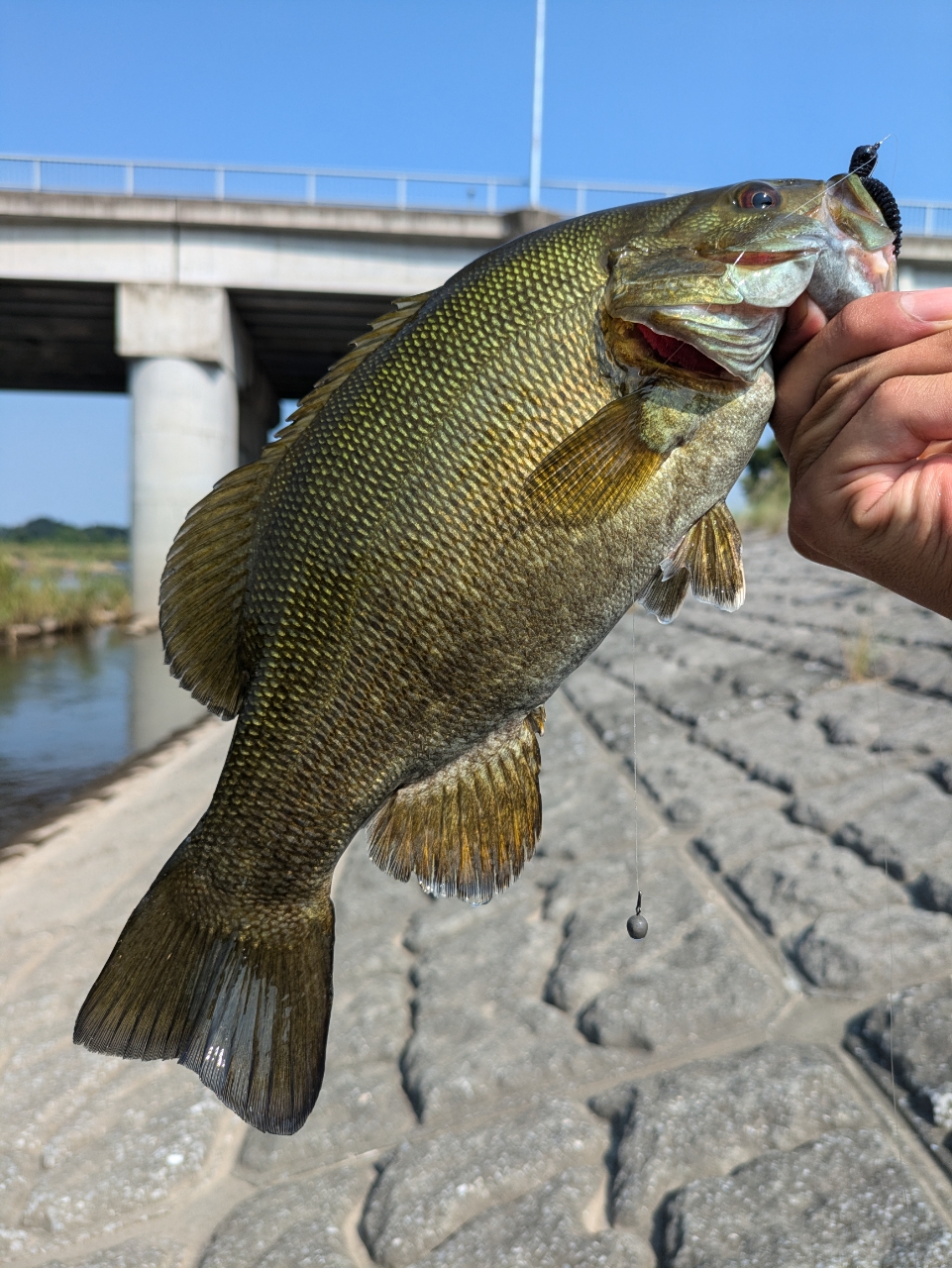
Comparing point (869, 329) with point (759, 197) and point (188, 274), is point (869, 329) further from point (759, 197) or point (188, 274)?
point (188, 274)

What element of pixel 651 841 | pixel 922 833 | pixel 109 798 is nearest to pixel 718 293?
pixel 922 833

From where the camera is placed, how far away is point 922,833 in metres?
3.91

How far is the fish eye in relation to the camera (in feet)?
4.92

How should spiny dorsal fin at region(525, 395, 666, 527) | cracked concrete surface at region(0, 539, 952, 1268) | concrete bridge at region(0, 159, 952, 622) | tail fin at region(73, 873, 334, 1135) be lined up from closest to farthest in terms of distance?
1. spiny dorsal fin at region(525, 395, 666, 527)
2. tail fin at region(73, 873, 334, 1135)
3. cracked concrete surface at region(0, 539, 952, 1268)
4. concrete bridge at region(0, 159, 952, 622)

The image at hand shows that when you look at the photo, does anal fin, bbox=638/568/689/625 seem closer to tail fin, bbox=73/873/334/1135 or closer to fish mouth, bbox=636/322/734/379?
fish mouth, bbox=636/322/734/379

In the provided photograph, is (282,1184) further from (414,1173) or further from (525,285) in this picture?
(525,285)

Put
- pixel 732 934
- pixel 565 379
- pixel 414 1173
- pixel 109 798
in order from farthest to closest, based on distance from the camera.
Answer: pixel 109 798
pixel 732 934
pixel 414 1173
pixel 565 379

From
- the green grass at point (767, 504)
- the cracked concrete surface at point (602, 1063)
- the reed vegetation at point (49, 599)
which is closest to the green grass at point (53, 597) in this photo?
the reed vegetation at point (49, 599)

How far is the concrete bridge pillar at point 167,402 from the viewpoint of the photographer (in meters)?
19.9

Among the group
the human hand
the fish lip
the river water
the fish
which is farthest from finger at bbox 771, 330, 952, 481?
the river water

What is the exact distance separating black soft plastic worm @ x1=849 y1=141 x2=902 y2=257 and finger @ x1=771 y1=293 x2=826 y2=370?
145 mm

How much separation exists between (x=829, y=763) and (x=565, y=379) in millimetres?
3822

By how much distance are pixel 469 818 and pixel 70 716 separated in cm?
996

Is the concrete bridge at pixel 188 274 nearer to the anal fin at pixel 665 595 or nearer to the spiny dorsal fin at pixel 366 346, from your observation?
the spiny dorsal fin at pixel 366 346
